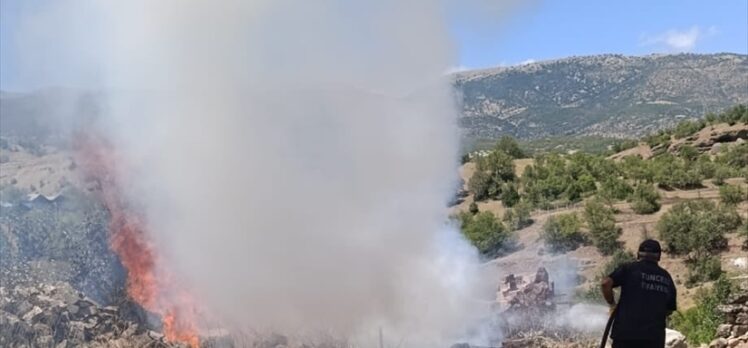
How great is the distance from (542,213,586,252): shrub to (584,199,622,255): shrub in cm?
59

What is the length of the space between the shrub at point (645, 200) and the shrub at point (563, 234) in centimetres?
543

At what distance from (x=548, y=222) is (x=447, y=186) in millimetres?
23172

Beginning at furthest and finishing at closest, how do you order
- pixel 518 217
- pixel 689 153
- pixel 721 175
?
1. pixel 689 153
2. pixel 721 175
3. pixel 518 217

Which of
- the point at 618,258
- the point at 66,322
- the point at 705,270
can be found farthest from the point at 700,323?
the point at 618,258

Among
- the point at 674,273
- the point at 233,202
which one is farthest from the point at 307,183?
the point at 674,273

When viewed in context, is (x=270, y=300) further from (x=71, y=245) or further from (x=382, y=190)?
(x=71, y=245)

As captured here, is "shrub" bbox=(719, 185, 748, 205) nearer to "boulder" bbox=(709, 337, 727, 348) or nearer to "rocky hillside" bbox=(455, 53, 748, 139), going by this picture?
"boulder" bbox=(709, 337, 727, 348)

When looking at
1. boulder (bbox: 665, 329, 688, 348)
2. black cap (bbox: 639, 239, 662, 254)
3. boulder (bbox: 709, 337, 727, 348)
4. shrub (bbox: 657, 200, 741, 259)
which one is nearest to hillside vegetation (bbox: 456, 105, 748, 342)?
shrub (bbox: 657, 200, 741, 259)

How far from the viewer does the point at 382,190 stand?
47.2ft

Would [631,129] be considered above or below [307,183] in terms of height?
above

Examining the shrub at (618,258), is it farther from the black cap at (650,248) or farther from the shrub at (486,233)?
the black cap at (650,248)

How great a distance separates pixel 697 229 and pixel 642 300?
97.3 feet

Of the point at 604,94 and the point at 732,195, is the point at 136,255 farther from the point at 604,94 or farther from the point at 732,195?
the point at 604,94

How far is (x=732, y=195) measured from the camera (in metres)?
40.4
